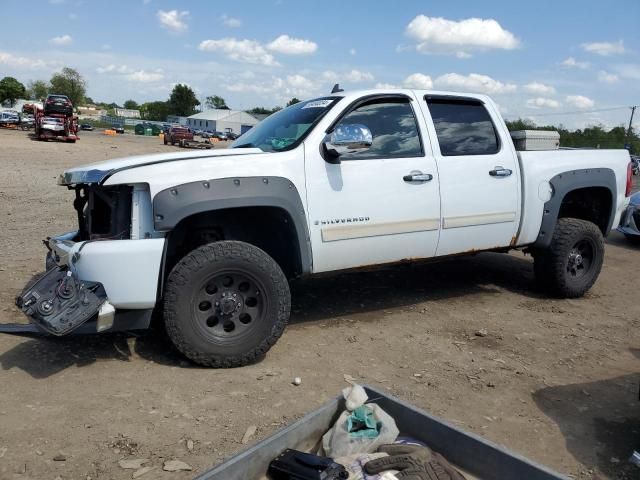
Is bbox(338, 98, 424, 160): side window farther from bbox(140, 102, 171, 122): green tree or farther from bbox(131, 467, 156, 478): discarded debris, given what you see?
bbox(140, 102, 171, 122): green tree

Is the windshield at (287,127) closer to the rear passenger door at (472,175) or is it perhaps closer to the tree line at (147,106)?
the rear passenger door at (472,175)

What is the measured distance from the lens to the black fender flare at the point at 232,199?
3.52 metres

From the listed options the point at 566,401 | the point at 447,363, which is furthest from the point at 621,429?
the point at 447,363

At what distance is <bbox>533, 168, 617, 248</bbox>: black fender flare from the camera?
5.33 m

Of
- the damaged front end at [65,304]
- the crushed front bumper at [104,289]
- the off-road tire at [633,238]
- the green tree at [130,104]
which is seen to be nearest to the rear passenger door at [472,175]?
the crushed front bumper at [104,289]

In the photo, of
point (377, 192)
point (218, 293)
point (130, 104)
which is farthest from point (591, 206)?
point (130, 104)

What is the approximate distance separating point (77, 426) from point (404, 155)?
10.0 ft

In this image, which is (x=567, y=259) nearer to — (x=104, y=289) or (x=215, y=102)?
(x=104, y=289)

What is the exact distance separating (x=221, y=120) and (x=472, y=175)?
112 meters

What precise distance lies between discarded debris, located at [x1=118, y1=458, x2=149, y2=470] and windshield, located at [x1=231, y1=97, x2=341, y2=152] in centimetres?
230

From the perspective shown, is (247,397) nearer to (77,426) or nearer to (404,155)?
(77,426)

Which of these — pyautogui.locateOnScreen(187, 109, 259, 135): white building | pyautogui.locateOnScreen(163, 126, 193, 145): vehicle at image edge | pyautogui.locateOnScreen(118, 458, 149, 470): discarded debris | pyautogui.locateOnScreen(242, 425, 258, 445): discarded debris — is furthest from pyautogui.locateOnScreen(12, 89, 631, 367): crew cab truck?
pyautogui.locateOnScreen(187, 109, 259, 135): white building

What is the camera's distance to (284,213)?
399 cm

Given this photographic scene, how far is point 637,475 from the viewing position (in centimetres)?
282
